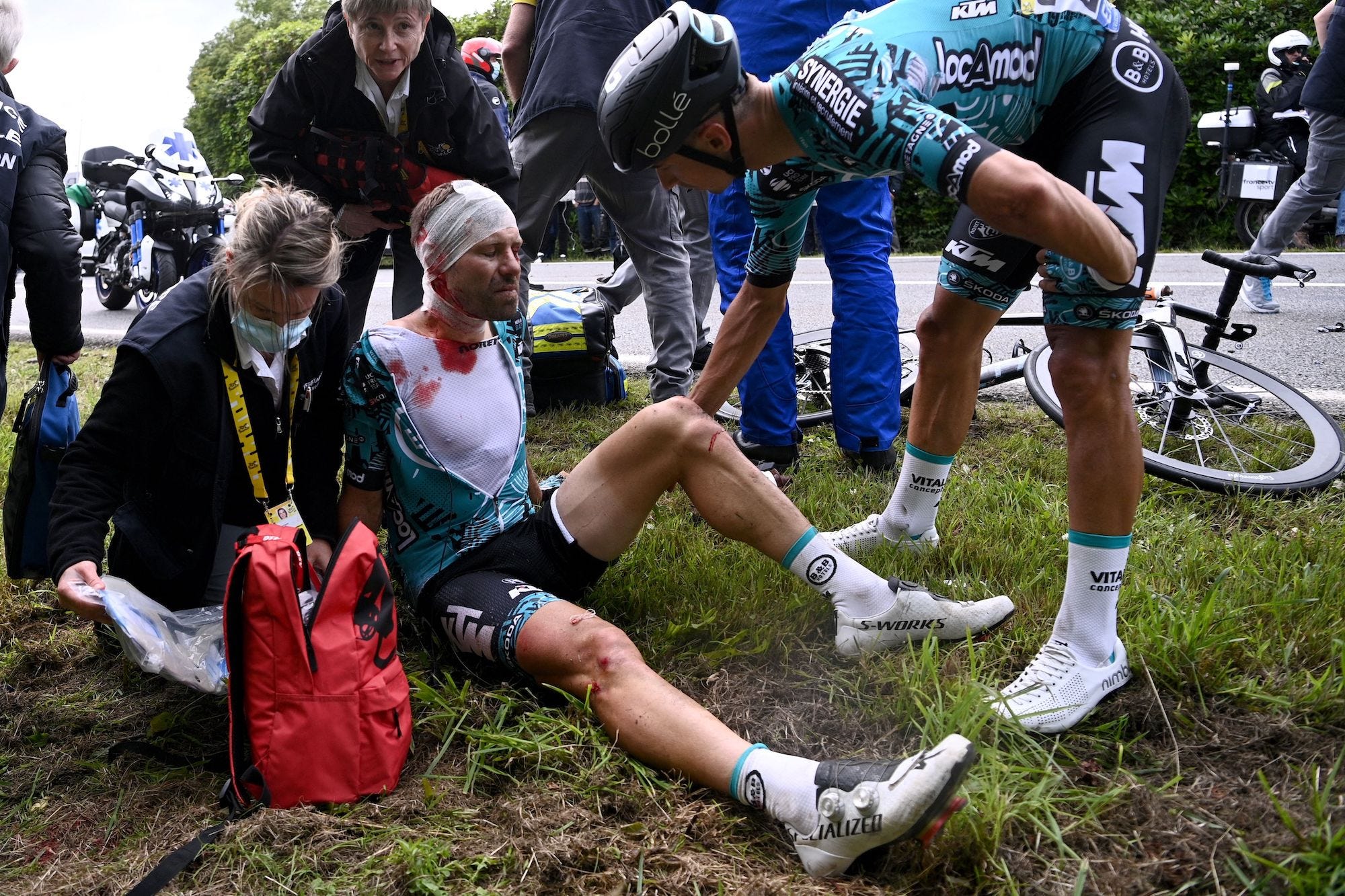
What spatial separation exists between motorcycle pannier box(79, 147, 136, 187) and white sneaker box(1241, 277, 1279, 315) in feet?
35.1

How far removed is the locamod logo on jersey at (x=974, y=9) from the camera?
2.39 meters

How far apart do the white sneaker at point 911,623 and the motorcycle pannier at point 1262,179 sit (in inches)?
393

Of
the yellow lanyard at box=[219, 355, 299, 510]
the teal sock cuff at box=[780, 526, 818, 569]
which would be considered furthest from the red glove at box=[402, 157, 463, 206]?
the teal sock cuff at box=[780, 526, 818, 569]

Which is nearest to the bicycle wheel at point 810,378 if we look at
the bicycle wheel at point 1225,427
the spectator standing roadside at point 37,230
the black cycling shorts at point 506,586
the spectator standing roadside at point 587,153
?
the spectator standing roadside at point 587,153

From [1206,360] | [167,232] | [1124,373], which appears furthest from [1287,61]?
[167,232]

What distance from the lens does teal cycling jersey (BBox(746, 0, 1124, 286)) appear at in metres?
2.05

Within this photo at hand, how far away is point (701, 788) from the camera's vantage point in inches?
87.5

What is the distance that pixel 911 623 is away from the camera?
2.63 metres

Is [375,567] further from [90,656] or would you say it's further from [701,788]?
[90,656]

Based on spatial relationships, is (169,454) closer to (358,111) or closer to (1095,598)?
(358,111)

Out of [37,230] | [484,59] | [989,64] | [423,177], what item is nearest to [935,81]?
[989,64]

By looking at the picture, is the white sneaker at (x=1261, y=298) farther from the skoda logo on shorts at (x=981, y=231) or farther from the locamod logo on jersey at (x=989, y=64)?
the locamod logo on jersey at (x=989, y=64)

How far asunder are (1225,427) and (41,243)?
4189mm

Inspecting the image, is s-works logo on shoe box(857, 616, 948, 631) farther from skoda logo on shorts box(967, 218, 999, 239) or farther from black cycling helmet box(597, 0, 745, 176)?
black cycling helmet box(597, 0, 745, 176)
